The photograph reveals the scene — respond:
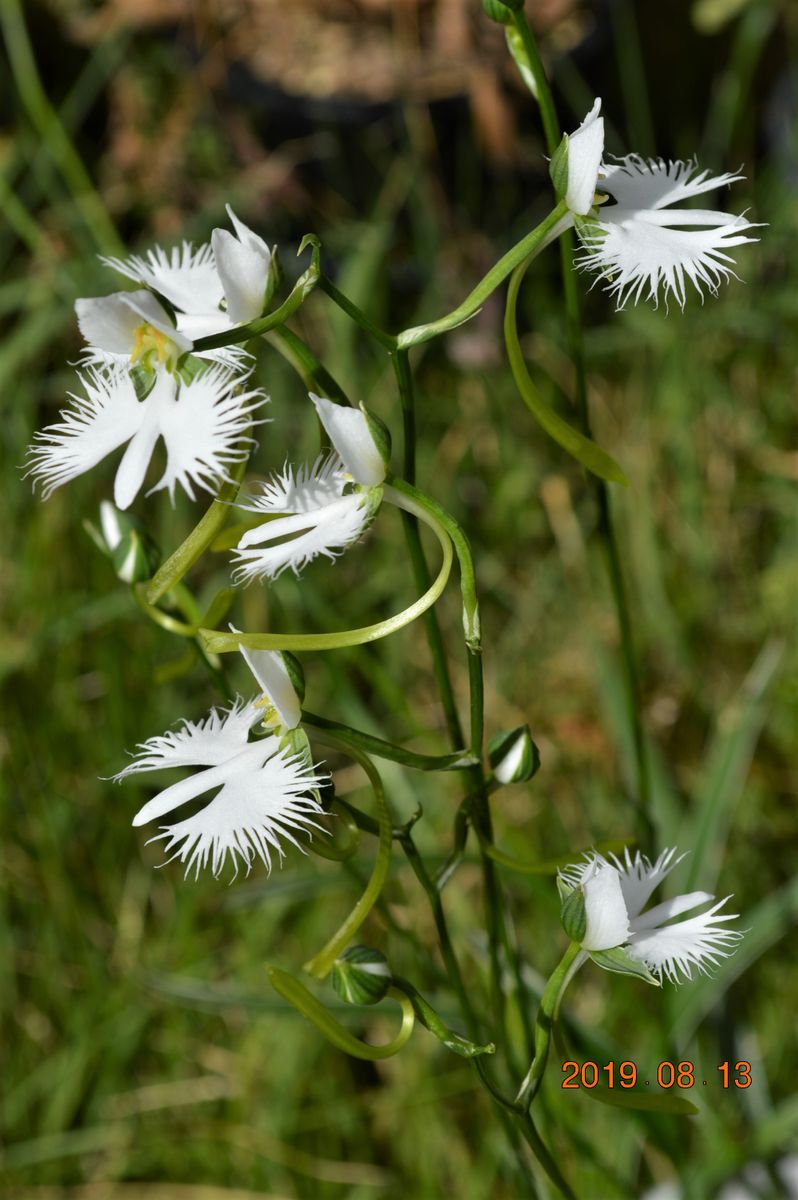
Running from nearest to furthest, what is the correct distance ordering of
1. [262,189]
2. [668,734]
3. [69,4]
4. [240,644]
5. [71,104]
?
[240,644] → [668,734] → [71,104] → [262,189] → [69,4]

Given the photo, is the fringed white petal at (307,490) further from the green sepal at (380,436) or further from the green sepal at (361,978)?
the green sepal at (361,978)

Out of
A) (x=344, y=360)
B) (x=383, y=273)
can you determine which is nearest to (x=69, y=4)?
(x=383, y=273)

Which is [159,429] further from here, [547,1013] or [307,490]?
[547,1013]

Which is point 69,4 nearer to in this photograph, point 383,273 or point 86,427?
point 383,273
